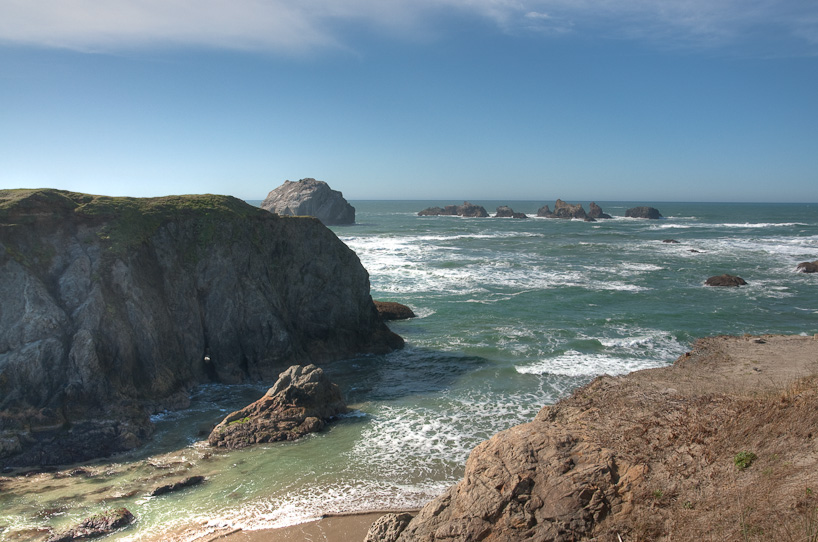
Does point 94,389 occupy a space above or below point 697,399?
below

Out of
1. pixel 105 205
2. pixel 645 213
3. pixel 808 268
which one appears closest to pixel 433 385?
pixel 105 205

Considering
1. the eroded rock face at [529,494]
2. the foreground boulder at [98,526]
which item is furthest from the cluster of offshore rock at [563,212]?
the foreground boulder at [98,526]

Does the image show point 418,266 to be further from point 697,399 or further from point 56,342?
point 697,399

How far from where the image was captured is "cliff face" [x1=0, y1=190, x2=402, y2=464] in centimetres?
1641

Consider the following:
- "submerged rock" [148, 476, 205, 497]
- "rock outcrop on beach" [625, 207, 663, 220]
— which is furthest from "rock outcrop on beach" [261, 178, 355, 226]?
"submerged rock" [148, 476, 205, 497]

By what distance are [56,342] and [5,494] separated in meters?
5.41

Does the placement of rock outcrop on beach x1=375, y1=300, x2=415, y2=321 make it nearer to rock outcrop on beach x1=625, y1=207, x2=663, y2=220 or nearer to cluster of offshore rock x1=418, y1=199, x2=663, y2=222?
cluster of offshore rock x1=418, y1=199, x2=663, y2=222

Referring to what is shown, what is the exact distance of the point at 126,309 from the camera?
1920 cm

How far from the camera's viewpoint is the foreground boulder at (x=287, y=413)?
16.2 m

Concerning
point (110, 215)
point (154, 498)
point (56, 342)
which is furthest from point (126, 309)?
point (154, 498)

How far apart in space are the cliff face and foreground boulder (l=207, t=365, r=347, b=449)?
2.79 metres

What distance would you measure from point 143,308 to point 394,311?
15026 mm

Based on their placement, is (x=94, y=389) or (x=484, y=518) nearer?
(x=484, y=518)

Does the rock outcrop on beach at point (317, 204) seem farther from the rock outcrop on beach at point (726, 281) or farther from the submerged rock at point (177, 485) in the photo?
the submerged rock at point (177, 485)
